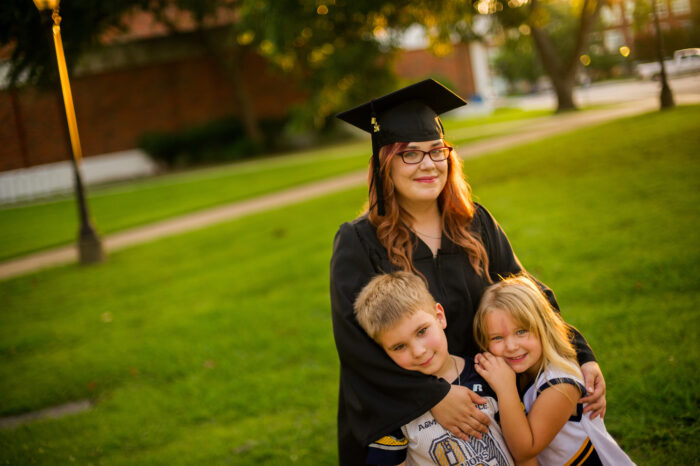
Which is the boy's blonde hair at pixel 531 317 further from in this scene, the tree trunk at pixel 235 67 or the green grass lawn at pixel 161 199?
the tree trunk at pixel 235 67

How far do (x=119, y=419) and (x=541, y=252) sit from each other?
4.47m

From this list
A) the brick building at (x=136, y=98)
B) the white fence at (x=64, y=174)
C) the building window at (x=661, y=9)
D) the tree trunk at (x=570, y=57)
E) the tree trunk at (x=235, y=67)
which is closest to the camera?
the building window at (x=661, y=9)

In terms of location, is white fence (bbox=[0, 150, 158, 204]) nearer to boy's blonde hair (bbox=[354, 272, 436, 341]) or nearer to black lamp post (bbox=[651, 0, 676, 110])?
black lamp post (bbox=[651, 0, 676, 110])

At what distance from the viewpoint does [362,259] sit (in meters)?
2.55

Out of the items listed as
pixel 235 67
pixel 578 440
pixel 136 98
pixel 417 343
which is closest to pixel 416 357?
pixel 417 343

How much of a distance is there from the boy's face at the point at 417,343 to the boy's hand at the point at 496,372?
0.16m

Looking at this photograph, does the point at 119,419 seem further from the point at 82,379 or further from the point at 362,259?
the point at 362,259

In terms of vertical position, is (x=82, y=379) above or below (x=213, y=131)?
below

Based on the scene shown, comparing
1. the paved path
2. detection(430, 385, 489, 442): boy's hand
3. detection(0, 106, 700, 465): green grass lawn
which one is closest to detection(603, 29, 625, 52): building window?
the paved path

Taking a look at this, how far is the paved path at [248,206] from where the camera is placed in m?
10.7

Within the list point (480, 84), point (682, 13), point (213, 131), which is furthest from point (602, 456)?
point (480, 84)

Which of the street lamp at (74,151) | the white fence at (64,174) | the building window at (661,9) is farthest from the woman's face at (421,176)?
the white fence at (64,174)

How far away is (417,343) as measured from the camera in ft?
7.39

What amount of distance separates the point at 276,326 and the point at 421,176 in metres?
3.60
